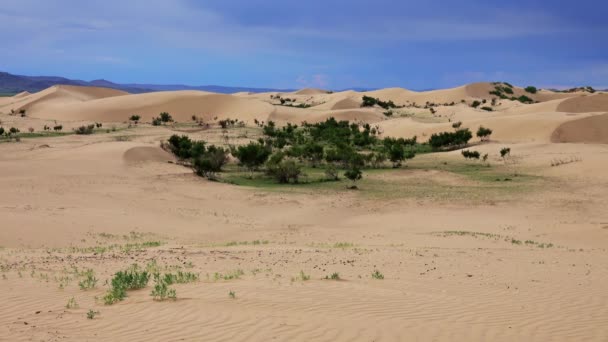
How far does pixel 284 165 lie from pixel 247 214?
8375 mm

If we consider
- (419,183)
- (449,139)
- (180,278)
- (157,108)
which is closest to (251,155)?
(419,183)

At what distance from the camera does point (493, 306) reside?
26.3 ft

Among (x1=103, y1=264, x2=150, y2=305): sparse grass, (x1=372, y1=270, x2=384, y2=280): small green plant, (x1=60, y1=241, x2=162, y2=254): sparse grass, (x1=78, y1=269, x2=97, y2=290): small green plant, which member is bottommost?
(x1=60, y1=241, x2=162, y2=254): sparse grass

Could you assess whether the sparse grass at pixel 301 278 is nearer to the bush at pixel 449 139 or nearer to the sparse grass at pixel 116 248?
the sparse grass at pixel 116 248

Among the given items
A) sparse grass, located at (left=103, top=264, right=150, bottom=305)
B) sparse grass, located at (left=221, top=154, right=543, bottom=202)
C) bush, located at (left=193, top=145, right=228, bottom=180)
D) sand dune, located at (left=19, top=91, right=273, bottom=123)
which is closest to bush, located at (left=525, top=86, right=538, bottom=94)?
sand dune, located at (left=19, top=91, right=273, bottom=123)

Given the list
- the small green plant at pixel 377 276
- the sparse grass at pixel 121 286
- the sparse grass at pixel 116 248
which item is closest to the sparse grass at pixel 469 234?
the small green plant at pixel 377 276

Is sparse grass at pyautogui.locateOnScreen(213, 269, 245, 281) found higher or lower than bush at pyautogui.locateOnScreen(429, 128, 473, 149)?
lower

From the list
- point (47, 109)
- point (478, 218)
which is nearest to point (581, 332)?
point (478, 218)

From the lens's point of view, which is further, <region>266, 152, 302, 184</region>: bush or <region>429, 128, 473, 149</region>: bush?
<region>429, 128, 473, 149</region>: bush

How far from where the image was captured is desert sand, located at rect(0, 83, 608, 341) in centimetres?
678

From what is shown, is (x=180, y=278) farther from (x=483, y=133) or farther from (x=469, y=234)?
(x=483, y=133)

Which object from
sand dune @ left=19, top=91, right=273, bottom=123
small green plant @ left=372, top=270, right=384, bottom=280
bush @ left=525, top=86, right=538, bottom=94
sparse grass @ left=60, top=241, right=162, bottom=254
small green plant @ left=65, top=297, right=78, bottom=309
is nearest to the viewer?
small green plant @ left=65, top=297, right=78, bottom=309

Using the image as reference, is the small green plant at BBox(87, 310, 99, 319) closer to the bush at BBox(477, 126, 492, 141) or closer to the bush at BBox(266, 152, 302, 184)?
the bush at BBox(266, 152, 302, 184)

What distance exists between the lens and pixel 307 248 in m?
14.2
